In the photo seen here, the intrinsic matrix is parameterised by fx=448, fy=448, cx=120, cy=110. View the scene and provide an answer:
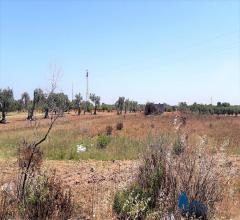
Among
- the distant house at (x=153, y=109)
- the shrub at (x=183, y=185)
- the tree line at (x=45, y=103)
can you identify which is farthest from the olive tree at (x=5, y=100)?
the shrub at (x=183, y=185)

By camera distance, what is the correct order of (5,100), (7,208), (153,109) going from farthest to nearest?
(5,100) < (153,109) < (7,208)

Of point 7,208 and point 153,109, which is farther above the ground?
point 153,109

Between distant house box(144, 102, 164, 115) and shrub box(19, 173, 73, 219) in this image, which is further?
distant house box(144, 102, 164, 115)

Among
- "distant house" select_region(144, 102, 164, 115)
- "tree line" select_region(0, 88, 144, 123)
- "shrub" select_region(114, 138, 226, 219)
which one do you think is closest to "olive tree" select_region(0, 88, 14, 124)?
"tree line" select_region(0, 88, 144, 123)

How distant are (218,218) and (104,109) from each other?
9389cm

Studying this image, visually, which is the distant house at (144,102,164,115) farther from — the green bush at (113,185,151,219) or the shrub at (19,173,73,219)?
the shrub at (19,173,73,219)

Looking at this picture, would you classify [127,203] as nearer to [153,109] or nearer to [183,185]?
[183,185]

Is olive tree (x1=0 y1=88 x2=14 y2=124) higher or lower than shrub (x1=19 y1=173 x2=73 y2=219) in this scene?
higher

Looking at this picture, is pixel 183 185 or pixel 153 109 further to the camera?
pixel 153 109

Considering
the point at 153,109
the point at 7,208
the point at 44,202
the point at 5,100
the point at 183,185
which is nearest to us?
the point at 7,208

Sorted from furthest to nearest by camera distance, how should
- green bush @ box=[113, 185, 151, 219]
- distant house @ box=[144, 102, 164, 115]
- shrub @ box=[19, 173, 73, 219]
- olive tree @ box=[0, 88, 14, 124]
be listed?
olive tree @ box=[0, 88, 14, 124] < distant house @ box=[144, 102, 164, 115] < green bush @ box=[113, 185, 151, 219] < shrub @ box=[19, 173, 73, 219]

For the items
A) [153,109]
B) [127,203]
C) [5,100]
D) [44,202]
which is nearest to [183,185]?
[127,203]

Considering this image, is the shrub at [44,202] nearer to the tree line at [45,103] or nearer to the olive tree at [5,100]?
the tree line at [45,103]

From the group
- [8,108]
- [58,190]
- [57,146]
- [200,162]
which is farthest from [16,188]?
[8,108]
